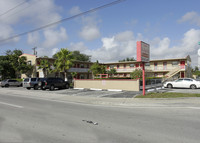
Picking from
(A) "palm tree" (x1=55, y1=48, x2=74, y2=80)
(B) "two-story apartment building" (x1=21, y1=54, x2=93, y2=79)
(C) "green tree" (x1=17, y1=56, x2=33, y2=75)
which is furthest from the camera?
(B) "two-story apartment building" (x1=21, y1=54, x2=93, y2=79)

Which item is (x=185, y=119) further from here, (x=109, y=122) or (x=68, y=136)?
(x=68, y=136)

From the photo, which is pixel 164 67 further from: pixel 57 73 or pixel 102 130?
pixel 102 130

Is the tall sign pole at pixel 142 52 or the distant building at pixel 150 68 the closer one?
the tall sign pole at pixel 142 52

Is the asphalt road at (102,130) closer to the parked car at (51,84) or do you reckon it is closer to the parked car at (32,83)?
the parked car at (51,84)

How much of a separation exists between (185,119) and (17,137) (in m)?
6.09

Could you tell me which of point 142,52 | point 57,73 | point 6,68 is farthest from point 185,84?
point 6,68

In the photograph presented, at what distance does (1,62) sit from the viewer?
1549 inches

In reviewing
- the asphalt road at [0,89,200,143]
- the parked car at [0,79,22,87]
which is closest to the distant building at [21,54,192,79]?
the parked car at [0,79,22,87]

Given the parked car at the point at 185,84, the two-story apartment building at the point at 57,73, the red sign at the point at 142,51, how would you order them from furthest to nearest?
the two-story apartment building at the point at 57,73, the parked car at the point at 185,84, the red sign at the point at 142,51

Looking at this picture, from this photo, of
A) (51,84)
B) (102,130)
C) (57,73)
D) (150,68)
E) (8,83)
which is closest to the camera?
(102,130)

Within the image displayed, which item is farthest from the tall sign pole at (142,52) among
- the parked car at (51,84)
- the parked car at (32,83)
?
the parked car at (32,83)

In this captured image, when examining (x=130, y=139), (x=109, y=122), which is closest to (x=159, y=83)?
(x=109, y=122)

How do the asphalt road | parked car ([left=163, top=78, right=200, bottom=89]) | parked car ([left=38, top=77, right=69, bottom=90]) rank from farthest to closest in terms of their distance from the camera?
1. parked car ([left=38, top=77, right=69, bottom=90])
2. parked car ([left=163, top=78, right=200, bottom=89])
3. the asphalt road

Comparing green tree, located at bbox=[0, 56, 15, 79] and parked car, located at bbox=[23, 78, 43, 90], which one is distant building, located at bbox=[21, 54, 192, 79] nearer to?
green tree, located at bbox=[0, 56, 15, 79]
